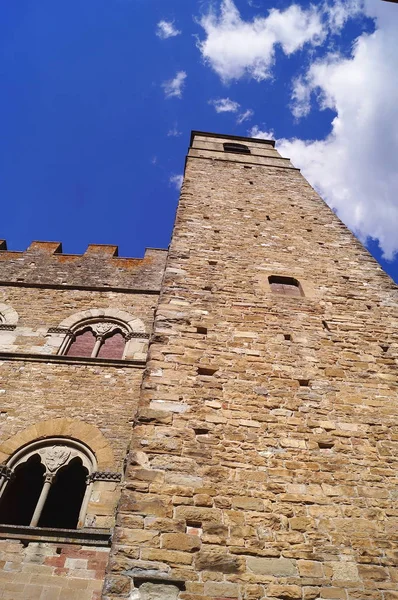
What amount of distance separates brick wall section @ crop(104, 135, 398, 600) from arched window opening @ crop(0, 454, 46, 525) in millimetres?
2591

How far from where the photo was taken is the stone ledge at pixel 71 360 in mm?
6793

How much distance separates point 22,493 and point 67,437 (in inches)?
37.2

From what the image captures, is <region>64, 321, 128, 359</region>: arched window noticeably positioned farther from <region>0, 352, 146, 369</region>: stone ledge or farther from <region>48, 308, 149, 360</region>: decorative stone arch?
<region>0, 352, 146, 369</region>: stone ledge

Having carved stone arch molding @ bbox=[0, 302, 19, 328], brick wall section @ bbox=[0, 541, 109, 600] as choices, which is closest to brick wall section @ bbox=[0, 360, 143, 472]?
brick wall section @ bbox=[0, 541, 109, 600]

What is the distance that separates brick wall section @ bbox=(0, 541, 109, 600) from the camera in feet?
13.2

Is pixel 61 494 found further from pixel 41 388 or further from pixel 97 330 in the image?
pixel 97 330

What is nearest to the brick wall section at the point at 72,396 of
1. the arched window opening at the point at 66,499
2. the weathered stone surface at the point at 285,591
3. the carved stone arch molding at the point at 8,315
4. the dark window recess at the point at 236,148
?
the arched window opening at the point at 66,499

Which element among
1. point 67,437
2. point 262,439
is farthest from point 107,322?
point 262,439

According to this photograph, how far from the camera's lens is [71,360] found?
6.84 m

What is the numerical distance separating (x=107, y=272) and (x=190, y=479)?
269 inches

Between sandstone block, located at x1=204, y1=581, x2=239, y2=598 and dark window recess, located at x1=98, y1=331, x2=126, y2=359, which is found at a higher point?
dark window recess, located at x1=98, y1=331, x2=126, y2=359

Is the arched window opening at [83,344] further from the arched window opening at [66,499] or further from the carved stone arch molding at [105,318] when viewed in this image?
the arched window opening at [66,499]

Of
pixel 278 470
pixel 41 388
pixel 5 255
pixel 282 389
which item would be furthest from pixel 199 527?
pixel 5 255

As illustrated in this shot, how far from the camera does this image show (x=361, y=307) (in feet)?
A: 18.9
